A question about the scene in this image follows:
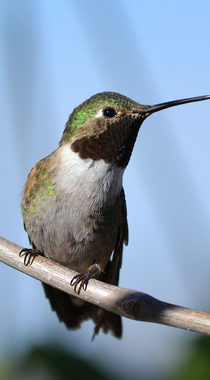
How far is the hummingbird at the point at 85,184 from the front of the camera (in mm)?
3322

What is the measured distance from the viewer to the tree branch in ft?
6.99

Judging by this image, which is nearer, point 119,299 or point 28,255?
point 119,299

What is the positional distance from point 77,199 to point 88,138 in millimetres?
532

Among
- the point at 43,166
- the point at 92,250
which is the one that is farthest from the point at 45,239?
the point at 43,166

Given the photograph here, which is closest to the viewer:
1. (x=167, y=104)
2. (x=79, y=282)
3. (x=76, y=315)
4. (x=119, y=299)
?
(x=119, y=299)

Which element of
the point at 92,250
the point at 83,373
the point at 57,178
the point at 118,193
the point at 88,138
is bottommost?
the point at 83,373

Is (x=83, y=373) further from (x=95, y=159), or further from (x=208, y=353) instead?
(x=95, y=159)

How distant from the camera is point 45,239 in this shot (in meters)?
3.67

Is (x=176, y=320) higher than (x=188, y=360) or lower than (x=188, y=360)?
higher

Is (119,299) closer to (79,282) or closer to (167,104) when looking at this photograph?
(79,282)

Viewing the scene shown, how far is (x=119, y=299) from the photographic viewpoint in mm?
2441

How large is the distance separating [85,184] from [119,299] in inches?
47.7

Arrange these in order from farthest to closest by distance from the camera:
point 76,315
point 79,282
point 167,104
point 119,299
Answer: point 76,315, point 167,104, point 79,282, point 119,299

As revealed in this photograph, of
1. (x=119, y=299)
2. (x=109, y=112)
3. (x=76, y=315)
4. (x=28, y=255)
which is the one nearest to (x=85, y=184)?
(x=109, y=112)
